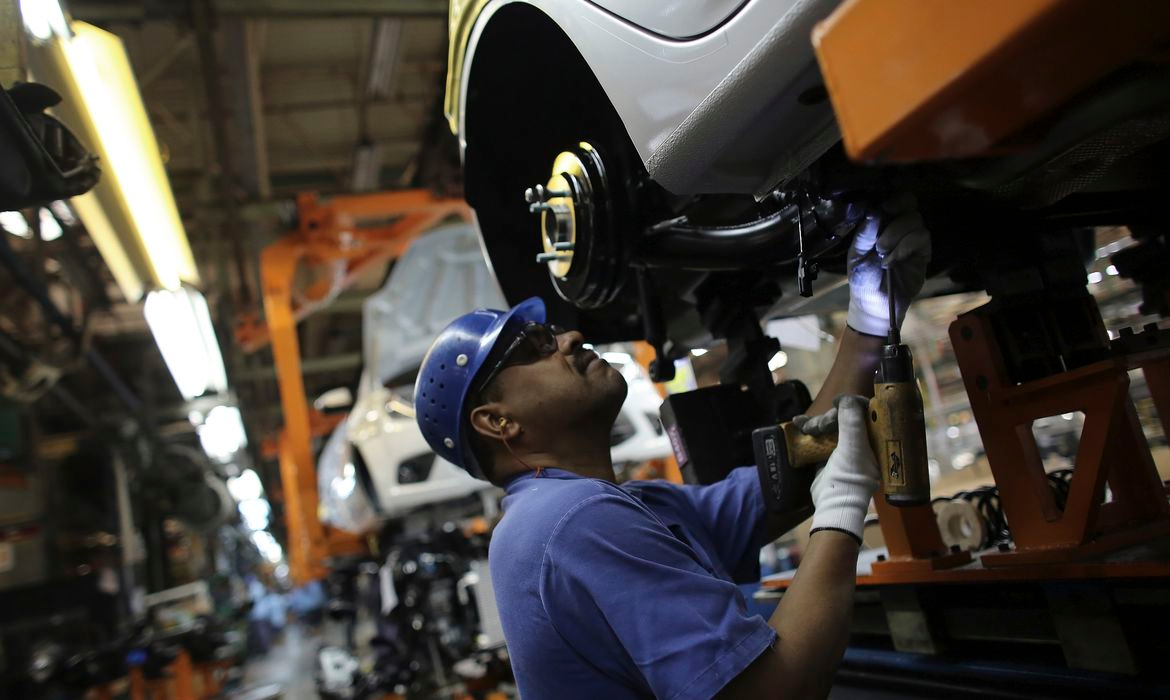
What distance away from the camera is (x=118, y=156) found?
294 centimetres

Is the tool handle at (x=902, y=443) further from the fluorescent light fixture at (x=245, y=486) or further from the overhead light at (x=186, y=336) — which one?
the fluorescent light fixture at (x=245, y=486)

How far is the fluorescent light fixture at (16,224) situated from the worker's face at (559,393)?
4.54 m

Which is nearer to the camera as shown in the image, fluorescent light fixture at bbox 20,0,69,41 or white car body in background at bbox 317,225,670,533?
fluorescent light fixture at bbox 20,0,69,41

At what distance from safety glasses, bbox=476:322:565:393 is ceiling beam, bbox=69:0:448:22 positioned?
366cm

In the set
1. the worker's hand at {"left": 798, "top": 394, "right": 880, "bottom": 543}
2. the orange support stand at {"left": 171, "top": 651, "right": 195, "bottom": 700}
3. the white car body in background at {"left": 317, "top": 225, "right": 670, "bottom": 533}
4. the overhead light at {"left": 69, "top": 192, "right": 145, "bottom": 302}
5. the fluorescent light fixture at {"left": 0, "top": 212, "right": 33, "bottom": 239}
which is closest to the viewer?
the worker's hand at {"left": 798, "top": 394, "right": 880, "bottom": 543}

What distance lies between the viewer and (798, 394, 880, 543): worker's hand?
1096mm

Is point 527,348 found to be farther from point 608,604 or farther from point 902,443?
point 902,443

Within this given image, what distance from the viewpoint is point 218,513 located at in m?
9.76

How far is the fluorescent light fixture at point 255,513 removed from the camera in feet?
60.3

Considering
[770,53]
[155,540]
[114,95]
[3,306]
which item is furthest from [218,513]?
[770,53]

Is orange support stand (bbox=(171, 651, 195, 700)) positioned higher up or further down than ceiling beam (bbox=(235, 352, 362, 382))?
further down

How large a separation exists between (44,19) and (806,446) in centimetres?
212

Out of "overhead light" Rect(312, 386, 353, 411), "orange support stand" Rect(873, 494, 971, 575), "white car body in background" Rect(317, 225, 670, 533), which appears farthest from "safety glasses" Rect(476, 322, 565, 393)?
"overhead light" Rect(312, 386, 353, 411)

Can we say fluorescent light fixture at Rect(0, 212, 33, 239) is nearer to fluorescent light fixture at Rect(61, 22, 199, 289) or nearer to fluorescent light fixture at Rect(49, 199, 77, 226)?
fluorescent light fixture at Rect(49, 199, 77, 226)
